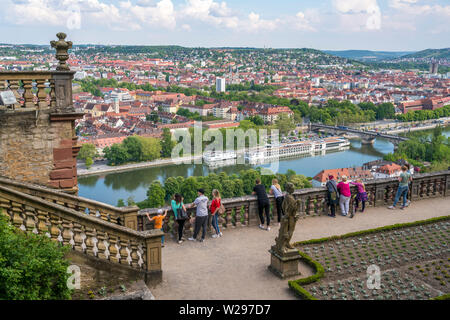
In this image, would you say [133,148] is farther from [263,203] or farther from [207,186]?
[263,203]

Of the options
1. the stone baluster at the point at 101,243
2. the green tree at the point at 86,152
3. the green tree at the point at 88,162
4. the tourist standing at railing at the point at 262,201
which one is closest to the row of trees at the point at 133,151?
the green tree at the point at 86,152

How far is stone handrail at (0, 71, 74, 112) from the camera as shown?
16.8 feet

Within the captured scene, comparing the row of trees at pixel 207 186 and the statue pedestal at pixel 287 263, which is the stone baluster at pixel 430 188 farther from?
the row of trees at pixel 207 186

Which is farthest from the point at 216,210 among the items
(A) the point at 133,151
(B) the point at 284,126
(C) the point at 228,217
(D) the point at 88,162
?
(B) the point at 284,126

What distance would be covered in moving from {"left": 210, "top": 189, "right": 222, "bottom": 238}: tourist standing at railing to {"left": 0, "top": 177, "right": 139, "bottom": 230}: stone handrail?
3.32ft

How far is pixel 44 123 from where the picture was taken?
17.5 feet

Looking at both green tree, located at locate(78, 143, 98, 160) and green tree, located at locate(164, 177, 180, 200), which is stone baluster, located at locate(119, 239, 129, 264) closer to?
green tree, located at locate(164, 177, 180, 200)

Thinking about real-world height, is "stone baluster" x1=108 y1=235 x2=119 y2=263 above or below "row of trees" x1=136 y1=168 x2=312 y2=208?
above

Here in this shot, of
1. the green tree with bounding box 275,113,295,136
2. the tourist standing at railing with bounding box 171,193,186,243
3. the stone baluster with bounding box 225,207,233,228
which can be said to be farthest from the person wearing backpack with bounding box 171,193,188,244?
the green tree with bounding box 275,113,295,136

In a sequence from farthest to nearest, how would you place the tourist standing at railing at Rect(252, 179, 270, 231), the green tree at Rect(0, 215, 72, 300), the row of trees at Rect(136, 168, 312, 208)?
1. the row of trees at Rect(136, 168, 312, 208)
2. the tourist standing at railing at Rect(252, 179, 270, 231)
3. the green tree at Rect(0, 215, 72, 300)

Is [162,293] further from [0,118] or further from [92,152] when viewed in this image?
[92,152]

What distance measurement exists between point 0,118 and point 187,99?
297ft

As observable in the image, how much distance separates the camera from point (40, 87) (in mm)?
5242
